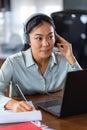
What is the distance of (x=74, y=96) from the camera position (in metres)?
1.37

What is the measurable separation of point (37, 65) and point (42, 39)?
18 centimetres

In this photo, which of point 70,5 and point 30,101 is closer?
point 30,101

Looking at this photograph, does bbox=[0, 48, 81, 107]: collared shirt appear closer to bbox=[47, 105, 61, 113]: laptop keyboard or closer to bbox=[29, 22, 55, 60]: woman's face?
bbox=[29, 22, 55, 60]: woman's face

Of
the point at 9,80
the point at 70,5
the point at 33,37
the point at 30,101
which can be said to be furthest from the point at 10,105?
the point at 70,5

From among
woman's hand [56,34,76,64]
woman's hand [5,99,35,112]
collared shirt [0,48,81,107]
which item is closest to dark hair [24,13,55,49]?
collared shirt [0,48,81,107]

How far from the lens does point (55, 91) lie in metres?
1.89

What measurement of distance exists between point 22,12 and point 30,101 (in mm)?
2474

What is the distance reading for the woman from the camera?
5.99ft

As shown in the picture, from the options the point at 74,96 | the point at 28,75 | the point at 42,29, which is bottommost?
the point at 28,75

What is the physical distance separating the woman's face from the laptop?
1.57 ft

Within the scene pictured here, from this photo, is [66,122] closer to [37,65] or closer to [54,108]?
[54,108]

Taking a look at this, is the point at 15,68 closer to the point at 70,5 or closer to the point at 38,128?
the point at 38,128

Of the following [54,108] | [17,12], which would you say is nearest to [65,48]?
[54,108]

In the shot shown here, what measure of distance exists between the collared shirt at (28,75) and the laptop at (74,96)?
42cm
